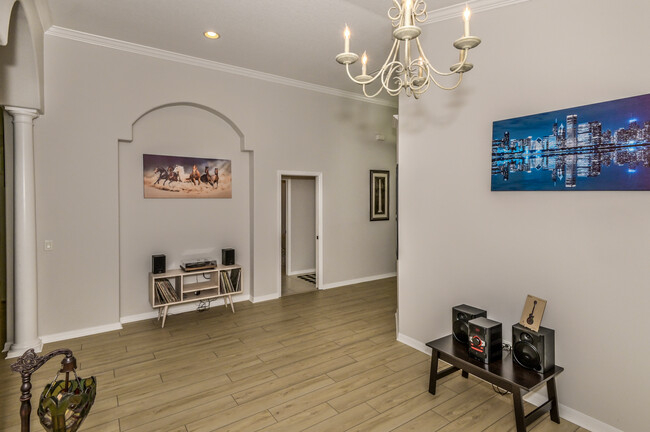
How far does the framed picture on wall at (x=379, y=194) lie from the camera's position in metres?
6.54

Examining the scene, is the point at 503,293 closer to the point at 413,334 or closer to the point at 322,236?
the point at 413,334

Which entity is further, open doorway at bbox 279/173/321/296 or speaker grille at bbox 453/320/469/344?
open doorway at bbox 279/173/321/296

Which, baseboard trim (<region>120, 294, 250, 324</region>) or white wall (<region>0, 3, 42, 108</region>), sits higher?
white wall (<region>0, 3, 42, 108</region>)

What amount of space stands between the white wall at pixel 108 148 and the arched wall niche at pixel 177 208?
83 millimetres

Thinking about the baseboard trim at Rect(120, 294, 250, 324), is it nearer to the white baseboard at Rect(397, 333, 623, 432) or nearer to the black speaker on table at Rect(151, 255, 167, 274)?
the black speaker on table at Rect(151, 255, 167, 274)

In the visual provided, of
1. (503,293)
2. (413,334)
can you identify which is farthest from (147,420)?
(503,293)

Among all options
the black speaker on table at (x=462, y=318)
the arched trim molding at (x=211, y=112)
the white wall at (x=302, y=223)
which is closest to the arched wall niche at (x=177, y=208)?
the arched trim molding at (x=211, y=112)

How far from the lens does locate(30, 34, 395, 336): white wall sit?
379 centimetres

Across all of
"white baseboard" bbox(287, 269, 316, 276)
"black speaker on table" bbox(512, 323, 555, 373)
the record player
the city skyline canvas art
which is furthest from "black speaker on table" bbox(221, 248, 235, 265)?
"black speaker on table" bbox(512, 323, 555, 373)

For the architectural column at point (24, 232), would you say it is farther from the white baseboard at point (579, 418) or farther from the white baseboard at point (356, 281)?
the white baseboard at point (579, 418)

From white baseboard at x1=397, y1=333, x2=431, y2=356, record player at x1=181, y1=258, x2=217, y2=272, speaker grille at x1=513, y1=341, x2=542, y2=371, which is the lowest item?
white baseboard at x1=397, y1=333, x2=431, y2=356

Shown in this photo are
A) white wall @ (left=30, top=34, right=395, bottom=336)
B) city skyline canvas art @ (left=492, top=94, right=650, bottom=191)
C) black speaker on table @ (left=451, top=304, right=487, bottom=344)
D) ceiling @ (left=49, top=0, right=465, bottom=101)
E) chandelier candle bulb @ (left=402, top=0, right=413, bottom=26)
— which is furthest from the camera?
white wall @ (left=30, top=34, right=395, bottom=336)

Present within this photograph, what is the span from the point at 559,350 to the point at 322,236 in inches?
153

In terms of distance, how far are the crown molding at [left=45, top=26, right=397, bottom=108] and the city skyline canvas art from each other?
3.48 meters
